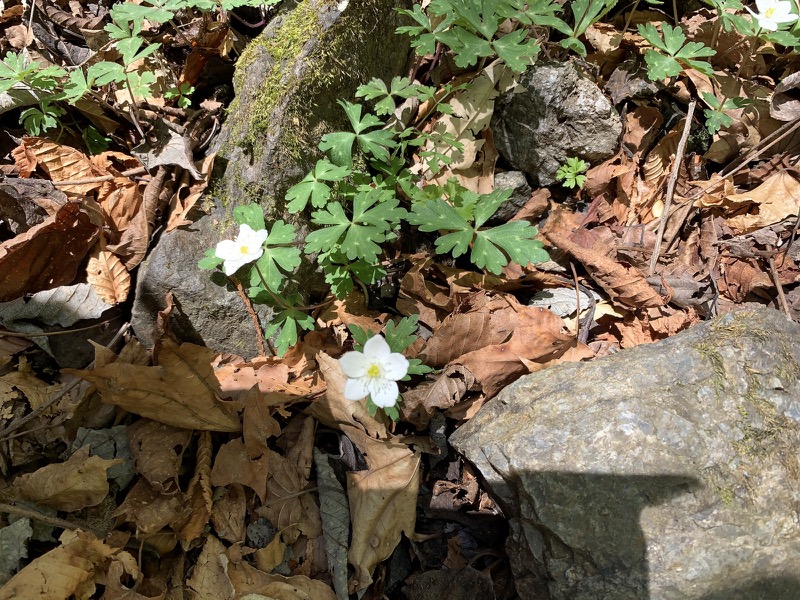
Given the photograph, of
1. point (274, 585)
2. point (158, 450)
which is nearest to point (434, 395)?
point (274, 585)

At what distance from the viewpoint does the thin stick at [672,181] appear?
2.98m

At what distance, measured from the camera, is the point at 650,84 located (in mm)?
3303

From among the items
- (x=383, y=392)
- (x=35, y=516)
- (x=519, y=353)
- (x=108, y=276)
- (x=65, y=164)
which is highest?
(x=65, y=164)

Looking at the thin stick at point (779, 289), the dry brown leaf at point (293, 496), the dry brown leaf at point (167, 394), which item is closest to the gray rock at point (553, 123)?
the thin stick at point (779, 289)

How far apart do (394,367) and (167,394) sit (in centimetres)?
102

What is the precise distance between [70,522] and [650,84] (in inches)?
148

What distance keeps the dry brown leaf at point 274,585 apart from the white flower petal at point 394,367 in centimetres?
90

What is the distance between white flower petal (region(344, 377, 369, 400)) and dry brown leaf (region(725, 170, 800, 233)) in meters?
2.36

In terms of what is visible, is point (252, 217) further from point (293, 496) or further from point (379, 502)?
point (379, 502)

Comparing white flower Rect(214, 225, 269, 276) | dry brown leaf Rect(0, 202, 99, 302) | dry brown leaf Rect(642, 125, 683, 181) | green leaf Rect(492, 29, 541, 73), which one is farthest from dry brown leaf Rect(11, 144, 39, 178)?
dry brown leaf Rect(642, 125, 683, 181)

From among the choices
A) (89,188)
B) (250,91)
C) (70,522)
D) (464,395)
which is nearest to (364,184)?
(250,91)

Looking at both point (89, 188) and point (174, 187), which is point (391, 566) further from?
point (89, 188)

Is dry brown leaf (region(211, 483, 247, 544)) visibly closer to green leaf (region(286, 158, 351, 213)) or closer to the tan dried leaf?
green leaf (region(286, 158, 351, 213))

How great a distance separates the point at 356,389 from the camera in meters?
2.08
